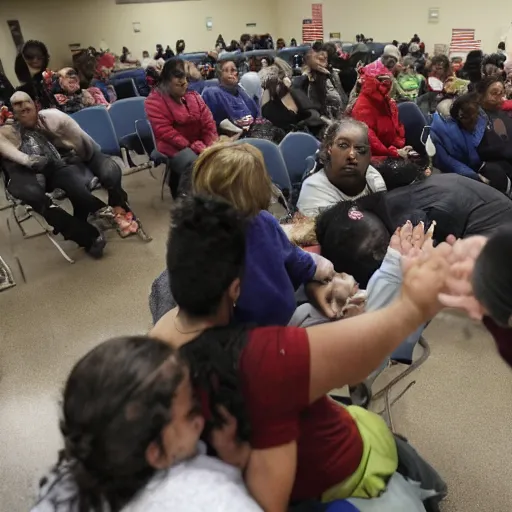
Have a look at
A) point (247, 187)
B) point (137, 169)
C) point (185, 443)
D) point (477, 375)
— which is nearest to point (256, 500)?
point (185, 443)

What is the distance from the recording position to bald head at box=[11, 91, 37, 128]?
3221 mm

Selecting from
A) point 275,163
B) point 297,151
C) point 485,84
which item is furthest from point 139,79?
point 485,84

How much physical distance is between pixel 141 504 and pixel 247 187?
2.86 ft

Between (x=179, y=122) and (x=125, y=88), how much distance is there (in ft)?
9.68

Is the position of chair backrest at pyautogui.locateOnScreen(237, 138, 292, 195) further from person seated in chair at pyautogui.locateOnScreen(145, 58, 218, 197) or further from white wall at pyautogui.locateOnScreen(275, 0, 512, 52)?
white wall at pyautogui.locateOnScreen(275, 0, 512, 52)

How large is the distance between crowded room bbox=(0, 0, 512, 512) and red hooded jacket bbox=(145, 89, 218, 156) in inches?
0.7

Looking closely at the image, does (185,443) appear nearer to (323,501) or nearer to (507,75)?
(323,501)

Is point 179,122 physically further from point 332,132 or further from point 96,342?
point 96,342

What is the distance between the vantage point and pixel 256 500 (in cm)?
76

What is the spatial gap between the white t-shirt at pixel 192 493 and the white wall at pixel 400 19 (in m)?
8.86

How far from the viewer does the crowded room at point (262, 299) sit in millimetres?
718

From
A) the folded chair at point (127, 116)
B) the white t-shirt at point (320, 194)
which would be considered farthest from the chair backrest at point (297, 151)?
the folded chair at point (127, 116)

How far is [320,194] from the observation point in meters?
2.25

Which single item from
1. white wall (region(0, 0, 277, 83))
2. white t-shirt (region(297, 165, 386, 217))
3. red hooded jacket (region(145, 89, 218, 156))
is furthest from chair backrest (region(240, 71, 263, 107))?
white wall (region(0, 0, 277, 83))
